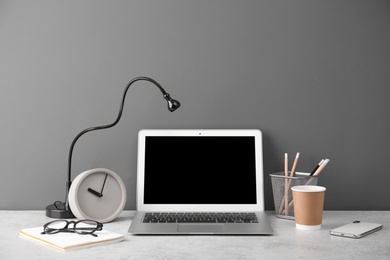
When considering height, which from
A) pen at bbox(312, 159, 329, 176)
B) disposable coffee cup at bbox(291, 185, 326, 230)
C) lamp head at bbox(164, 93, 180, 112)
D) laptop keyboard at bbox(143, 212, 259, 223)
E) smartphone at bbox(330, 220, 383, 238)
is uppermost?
lamp head at bbox(164, 93, 180, 112)

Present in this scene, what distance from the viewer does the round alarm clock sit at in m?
1.41

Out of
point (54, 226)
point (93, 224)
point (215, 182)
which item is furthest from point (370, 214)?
point (54, 226)

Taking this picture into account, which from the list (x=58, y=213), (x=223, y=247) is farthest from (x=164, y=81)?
(x=223, y=247)

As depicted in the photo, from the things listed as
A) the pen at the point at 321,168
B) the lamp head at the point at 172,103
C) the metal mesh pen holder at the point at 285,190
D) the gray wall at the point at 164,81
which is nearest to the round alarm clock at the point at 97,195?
the gray wall at the point at 164,81

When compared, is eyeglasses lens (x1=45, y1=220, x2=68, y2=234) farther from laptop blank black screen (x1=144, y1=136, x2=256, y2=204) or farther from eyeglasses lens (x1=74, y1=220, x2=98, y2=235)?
laptop blank black screen (x1=144, y1=136, x2=256, y2=204)

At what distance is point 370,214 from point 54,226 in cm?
101

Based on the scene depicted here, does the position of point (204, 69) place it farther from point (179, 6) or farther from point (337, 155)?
point (337, 155)

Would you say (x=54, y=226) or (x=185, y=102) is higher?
(x=185, y=102)

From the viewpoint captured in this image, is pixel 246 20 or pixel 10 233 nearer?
pixel 10 233

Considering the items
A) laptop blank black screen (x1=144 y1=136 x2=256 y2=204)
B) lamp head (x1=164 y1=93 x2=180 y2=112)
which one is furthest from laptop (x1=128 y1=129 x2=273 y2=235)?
lamp head (x1=164 y1=93 x2=180 y2=112)

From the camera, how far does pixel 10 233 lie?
4.24ft

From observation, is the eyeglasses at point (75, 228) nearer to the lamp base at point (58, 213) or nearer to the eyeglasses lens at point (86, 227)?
the eyeglasses lens at point (86, 227)

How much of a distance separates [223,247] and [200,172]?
1.39 feet

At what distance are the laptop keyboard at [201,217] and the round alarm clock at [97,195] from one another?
11cm
